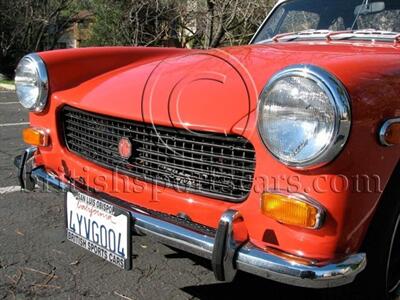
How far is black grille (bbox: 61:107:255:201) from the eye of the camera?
1921mm

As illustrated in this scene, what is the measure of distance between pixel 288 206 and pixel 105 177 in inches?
36.9

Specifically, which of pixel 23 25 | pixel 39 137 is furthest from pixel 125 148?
pixel 23 25

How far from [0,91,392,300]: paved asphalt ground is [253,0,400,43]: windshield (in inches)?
60.2

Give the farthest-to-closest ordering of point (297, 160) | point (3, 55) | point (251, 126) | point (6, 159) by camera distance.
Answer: point (3, 55) < point (6, 159) < point (251, 126) < point (297, 160)

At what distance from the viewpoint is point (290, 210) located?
174 cm

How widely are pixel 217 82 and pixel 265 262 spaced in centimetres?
81

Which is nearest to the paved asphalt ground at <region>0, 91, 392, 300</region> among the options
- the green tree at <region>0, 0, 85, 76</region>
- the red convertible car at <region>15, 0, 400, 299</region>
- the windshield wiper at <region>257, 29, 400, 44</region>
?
the red convertible car at <region>15, 0, 400, 299</region>

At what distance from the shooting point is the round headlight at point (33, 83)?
2631mm

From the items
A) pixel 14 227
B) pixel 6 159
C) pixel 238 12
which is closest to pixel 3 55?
pixel 238 12

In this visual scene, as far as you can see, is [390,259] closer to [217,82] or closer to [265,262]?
[265,262]

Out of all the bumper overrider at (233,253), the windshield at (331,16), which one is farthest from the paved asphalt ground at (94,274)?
the windshield at (331,16)

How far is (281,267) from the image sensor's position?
1719mm

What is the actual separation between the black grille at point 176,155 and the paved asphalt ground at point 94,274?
1.51 feet

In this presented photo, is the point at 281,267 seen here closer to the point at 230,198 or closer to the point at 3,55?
the point at 230,198
